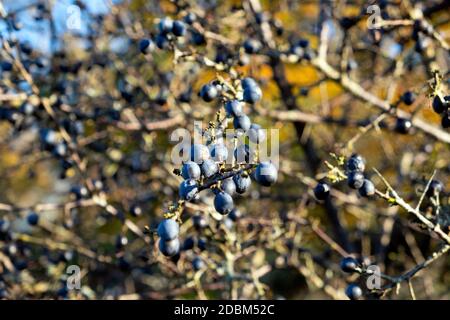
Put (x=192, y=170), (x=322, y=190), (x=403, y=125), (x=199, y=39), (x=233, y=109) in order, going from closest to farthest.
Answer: (x=192, y=170), (x=233, y=109), (x=322, y=190), (x=403, y=125), (x=199, y=39)

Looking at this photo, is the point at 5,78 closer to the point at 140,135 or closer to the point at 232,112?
the point at 140,135

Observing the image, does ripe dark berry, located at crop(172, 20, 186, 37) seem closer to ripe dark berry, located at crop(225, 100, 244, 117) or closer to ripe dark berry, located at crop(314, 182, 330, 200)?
ripe dark berry, located at crop(225, 100, 244, 117)

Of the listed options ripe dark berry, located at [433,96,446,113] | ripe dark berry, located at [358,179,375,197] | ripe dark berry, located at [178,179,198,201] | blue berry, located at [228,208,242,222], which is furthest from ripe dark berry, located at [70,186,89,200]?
ripe dark berry, located at [433,96,446,113]

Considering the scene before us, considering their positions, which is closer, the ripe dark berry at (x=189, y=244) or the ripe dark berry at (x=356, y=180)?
the ripe dark berry at (x=356, y=180)

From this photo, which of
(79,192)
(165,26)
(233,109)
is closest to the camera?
(233,109)

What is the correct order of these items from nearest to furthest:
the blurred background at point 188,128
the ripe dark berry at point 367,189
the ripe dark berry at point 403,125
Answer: the ripe dark berry at point 367,189, the ripe dark berry at point 403,125, the blurred background at point 188,128

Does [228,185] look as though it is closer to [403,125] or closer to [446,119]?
[446,119]

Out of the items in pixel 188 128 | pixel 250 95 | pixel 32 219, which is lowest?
pixel 250 95

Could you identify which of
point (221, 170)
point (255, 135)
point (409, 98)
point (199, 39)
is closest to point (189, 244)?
point (255, 135)

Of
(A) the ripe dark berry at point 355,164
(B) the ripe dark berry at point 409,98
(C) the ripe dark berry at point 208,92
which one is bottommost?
(A) the ripe dark berry at point 355,164

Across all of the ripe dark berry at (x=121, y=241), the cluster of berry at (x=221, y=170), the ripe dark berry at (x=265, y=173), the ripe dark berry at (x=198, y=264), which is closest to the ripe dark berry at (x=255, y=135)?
the cluster of berry at (x=221, y=170)

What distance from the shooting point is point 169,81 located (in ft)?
13.9

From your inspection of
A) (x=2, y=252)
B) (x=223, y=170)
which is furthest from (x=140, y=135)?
(x=223, y=170)

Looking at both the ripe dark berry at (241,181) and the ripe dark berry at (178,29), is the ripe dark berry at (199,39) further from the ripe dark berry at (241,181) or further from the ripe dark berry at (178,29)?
the ripe dark berry at (241,181)
